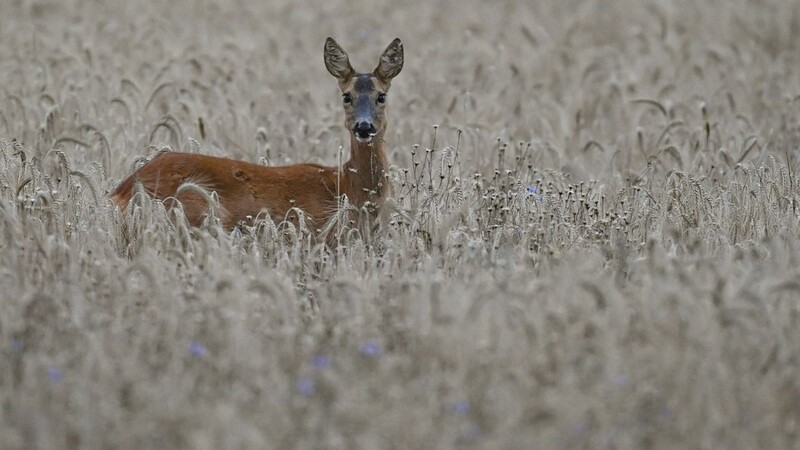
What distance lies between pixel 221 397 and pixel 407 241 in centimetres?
220

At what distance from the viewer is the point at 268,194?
24.5ft

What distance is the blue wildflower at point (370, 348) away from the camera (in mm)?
5184

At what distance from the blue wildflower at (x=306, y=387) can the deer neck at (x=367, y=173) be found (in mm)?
2933

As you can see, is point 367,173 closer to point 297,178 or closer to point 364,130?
point 364,130

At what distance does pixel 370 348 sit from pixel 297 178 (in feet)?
8.34

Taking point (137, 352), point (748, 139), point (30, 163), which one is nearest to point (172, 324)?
point (137, 352)

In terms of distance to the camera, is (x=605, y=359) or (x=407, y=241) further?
(x=407, y=241)

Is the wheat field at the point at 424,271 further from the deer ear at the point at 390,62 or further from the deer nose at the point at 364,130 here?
the deer ear at the point at 390,62

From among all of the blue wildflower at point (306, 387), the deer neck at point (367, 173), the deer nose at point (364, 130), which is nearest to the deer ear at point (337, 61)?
the deer neck at point (367, 173)

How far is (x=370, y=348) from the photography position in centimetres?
525

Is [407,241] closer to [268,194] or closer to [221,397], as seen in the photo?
[268,194]

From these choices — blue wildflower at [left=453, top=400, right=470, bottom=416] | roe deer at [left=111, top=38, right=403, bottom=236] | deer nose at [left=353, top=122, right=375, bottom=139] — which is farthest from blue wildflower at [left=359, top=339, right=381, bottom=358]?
deer nose at [left=353, top=122, right=375, bottom=139]

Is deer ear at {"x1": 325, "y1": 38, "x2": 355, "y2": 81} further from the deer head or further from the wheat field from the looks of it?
the wheat field

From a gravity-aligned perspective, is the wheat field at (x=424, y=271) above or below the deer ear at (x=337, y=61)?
below
